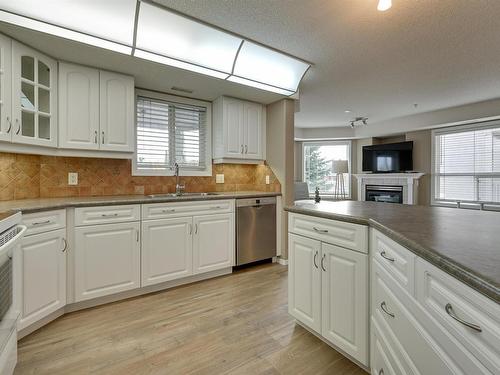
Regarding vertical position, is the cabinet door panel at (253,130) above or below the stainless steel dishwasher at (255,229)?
above

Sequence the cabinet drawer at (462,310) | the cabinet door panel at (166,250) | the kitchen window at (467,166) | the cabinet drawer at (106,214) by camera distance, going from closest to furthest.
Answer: the cabinet drawer at (462,310) < the cabinet drawer at (106,214) < the cabinet door panel at (166,250) < the kitchen window at (467,166)

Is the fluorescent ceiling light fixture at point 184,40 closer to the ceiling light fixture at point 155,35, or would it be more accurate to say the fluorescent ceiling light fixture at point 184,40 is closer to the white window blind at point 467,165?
the ceiling light fixture at point 155,35

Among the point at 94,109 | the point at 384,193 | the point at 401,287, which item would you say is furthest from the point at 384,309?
the point at 384,193

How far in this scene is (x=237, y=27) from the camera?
2154 mm

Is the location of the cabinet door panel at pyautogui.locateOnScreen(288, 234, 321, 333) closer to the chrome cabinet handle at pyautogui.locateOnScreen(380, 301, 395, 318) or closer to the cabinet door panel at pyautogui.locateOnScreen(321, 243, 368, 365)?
the cabinet door panel at pyautogui.locateOnScreen(321, 243, 368, 365)

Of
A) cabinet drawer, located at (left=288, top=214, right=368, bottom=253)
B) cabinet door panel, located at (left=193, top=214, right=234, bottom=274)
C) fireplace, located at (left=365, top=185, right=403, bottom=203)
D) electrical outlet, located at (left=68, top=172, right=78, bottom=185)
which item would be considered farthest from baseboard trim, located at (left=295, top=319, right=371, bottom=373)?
fireplace, located at (left=365, top=185, right=403, bottom=203)

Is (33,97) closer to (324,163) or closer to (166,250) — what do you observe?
(166,250)

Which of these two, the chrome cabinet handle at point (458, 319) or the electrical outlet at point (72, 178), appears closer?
the chrome cabinet handle at point (458, 319)

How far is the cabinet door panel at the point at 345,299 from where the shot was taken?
1.44m

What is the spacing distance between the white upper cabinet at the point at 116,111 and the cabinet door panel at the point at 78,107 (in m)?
0.06

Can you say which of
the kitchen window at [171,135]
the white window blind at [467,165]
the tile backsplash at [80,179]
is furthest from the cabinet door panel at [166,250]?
the white window blind at [467,165]

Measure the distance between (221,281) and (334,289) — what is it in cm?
162

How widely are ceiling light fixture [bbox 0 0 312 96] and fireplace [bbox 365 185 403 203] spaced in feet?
14.7

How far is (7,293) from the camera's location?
1.39 metres
